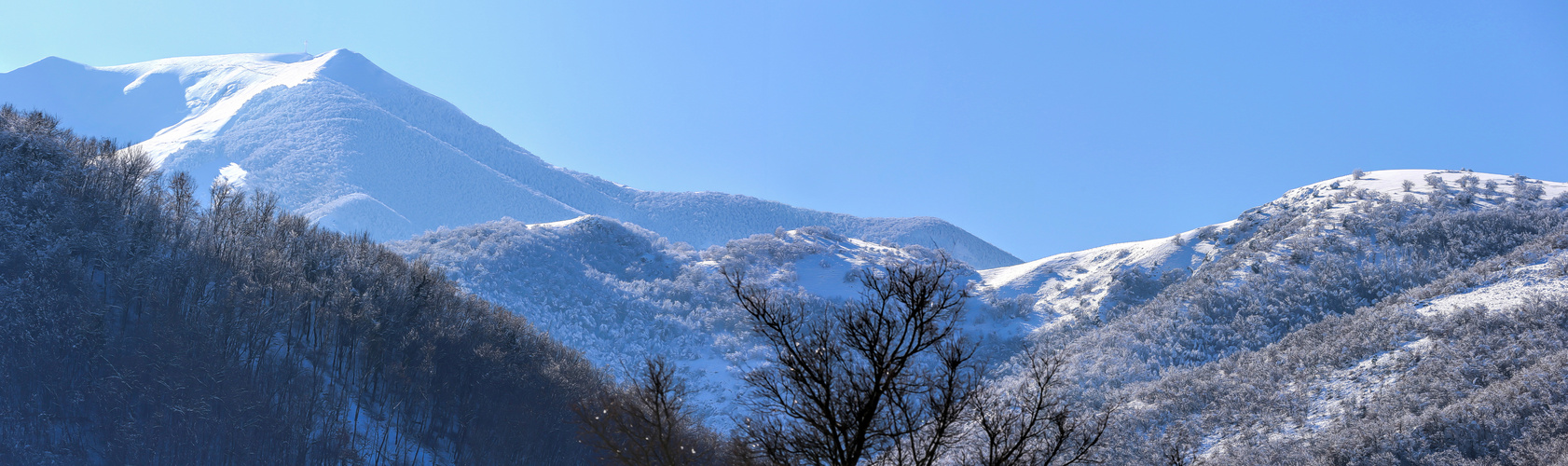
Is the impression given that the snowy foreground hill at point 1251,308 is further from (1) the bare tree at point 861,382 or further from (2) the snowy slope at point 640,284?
(1) the bare tree at point 861,382

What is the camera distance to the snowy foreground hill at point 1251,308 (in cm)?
5438

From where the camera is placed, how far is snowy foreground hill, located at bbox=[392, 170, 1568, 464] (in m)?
54.4

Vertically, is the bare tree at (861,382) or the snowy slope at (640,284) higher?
the bare tree at (861,382)

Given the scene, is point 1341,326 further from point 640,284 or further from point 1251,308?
point 640,284

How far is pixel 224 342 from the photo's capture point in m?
42.0

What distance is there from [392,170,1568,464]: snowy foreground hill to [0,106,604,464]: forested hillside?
11.7 m

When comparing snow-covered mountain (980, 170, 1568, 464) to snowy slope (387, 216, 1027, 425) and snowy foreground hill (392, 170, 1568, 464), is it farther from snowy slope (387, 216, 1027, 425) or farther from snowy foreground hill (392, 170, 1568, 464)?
snowy slope (387, 216, 1027, 425)

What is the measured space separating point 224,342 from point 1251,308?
304 ft

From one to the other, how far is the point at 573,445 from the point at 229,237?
24386 mm

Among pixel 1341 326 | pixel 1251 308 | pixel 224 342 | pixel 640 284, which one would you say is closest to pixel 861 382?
pixel 224 342

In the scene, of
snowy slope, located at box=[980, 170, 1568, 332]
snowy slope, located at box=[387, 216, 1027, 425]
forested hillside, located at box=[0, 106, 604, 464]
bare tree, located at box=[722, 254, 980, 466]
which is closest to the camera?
bare tree, located at box=[722, 254, 980, 466]

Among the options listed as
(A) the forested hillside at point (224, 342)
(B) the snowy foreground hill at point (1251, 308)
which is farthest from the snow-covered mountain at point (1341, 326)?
(A) the forested hillside at point (224, 342)

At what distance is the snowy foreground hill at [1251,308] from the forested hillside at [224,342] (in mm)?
11738

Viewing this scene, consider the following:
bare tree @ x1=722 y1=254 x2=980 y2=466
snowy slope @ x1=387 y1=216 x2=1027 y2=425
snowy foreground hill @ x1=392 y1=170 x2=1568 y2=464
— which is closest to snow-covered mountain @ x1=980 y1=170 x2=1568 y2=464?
snowy foreground hill @ x1=392 y1=170 x2=1568 y2=464
